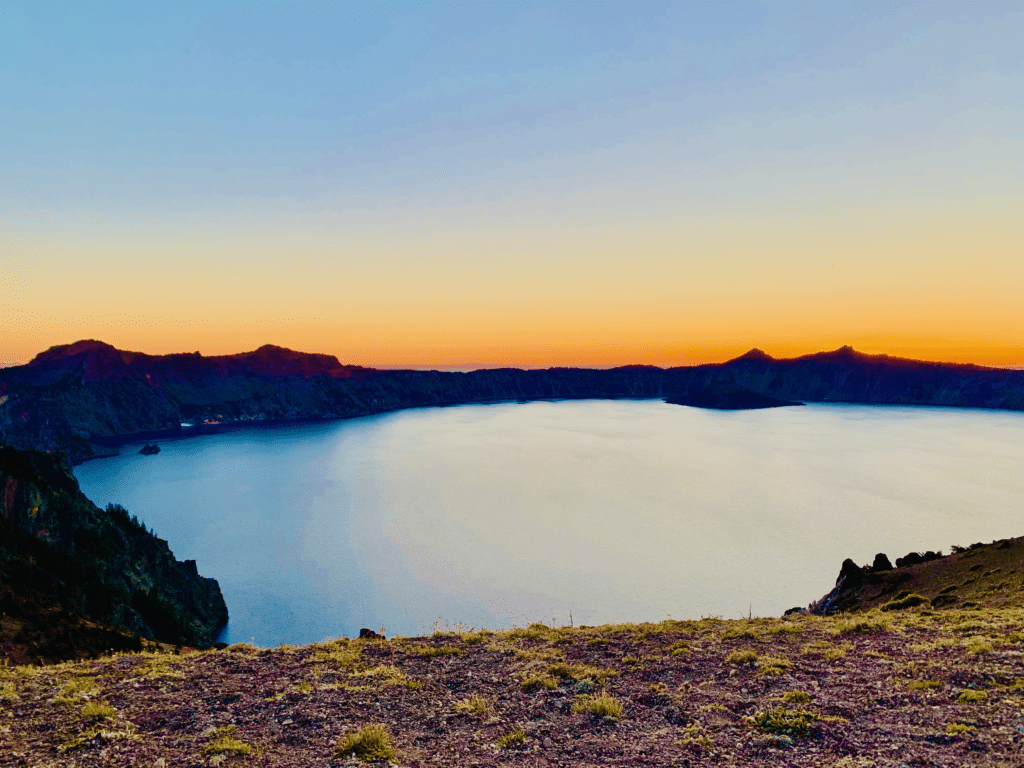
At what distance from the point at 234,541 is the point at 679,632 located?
130512 millimetres

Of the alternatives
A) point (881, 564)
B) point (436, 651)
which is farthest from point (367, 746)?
point (881, 564)

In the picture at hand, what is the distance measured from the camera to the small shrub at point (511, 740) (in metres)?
12.5

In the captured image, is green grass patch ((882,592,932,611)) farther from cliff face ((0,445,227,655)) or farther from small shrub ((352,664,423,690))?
cliff face ((0,445,227,655))

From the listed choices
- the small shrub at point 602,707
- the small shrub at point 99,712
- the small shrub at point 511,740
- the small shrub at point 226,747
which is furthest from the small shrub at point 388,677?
the small shrub at point 99,712

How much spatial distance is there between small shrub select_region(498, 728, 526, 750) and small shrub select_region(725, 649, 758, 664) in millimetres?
9466

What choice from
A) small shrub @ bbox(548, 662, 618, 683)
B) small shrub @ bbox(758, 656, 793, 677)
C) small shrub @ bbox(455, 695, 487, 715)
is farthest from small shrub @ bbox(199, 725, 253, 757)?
small shrub @ bbox(758, 656, 793, 677)

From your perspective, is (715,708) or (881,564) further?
(881,564)

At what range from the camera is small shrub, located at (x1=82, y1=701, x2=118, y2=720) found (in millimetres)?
13695

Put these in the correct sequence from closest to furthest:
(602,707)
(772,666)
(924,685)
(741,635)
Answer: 1. (924,685)
2. (602,707)
3. (772,666)
4. (741,635)

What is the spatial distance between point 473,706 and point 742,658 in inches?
402

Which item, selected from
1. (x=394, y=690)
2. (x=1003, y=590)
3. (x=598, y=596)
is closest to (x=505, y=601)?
(x=598, y=596)

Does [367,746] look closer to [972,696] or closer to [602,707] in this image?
[602,707]

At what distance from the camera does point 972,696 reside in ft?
42.8

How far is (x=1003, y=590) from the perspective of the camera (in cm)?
3128
